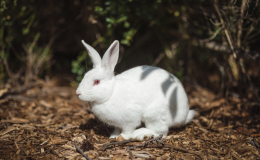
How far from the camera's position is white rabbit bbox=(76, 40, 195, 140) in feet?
8.87

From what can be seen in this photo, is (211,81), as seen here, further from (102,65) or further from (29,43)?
(29,43)

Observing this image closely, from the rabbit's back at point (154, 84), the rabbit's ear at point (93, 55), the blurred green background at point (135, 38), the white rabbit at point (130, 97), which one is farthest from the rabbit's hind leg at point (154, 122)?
the blurred green background at point (135, 38)

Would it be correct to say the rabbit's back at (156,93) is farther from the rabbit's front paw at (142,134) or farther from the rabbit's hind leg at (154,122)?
the rabbit's front paw at (142,134)

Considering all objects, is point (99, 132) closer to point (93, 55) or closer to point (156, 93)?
point (156, 93)

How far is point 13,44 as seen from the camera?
5398 mm

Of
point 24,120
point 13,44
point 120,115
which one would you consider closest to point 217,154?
point 120,115

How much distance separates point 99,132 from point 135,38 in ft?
9.72

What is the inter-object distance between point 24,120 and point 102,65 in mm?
1691

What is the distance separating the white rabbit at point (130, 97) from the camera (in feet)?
8.87

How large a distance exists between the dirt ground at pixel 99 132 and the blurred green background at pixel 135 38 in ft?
1.89

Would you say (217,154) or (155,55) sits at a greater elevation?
(155,55)

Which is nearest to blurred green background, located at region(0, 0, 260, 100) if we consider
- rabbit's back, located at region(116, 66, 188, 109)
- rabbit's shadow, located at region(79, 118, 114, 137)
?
rabbit's back, located at region(116, 66, 188, 109)

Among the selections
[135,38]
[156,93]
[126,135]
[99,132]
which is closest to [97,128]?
[99,132]

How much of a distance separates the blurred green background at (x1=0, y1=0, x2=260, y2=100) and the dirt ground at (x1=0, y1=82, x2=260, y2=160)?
1.89ft
